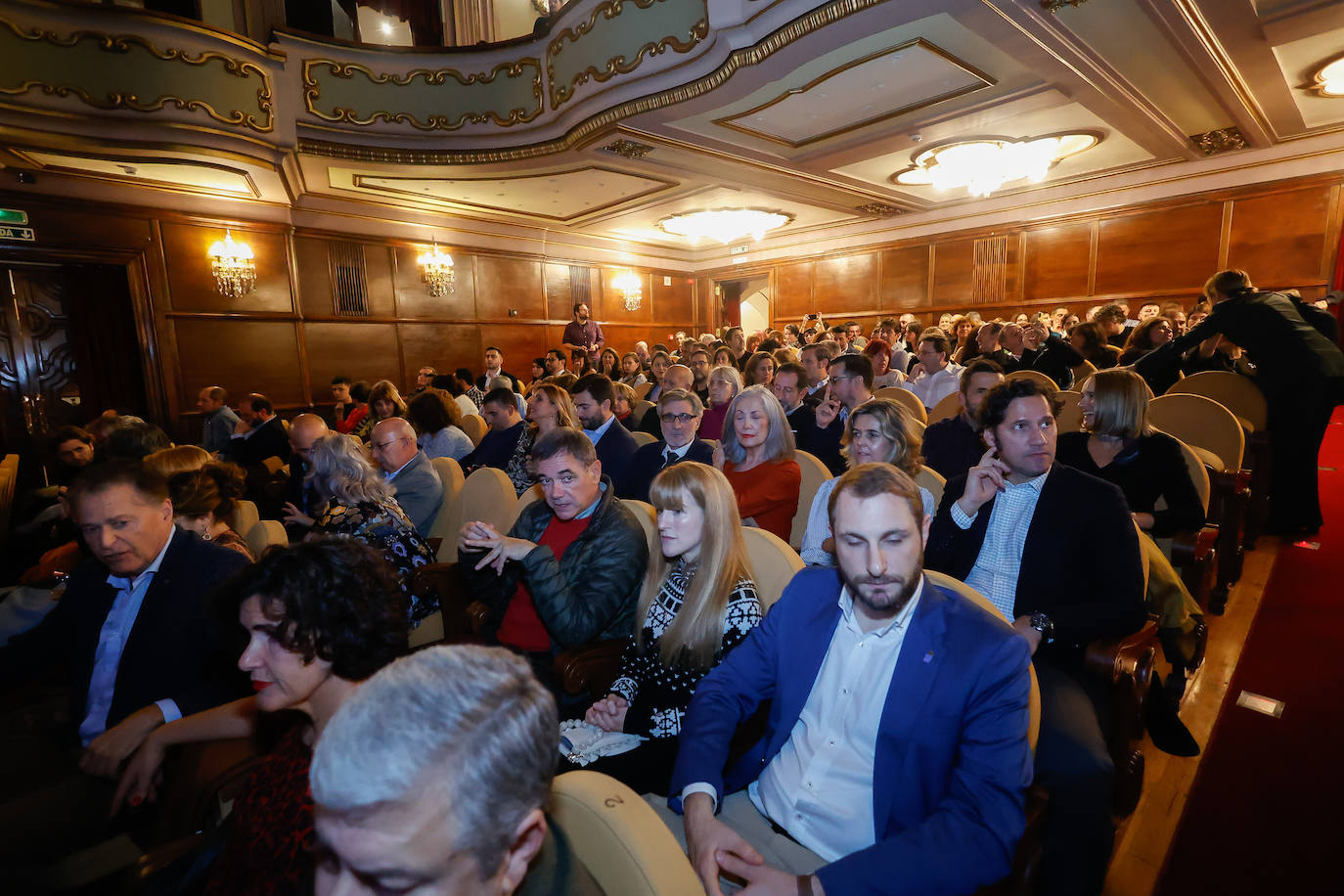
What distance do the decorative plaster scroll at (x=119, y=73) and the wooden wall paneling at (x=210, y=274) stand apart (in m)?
2.49

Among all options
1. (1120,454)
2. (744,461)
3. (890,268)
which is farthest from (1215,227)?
(744,461)

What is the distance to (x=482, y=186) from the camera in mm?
7762

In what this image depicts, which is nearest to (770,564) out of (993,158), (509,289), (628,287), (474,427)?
(474,427)

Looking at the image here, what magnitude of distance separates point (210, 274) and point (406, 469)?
6361 millimetres

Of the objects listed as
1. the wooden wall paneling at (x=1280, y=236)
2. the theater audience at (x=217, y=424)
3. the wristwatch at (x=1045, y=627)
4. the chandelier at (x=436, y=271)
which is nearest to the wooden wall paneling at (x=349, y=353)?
the chandelier at (x=436, y=271)

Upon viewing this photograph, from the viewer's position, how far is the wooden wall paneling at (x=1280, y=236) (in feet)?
22.7

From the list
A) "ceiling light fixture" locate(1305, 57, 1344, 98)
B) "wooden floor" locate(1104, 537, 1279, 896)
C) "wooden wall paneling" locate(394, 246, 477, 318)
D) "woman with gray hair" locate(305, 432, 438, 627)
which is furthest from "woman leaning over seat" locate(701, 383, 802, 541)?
"wooden wall paneling" locate(394, 246, 477, 318)

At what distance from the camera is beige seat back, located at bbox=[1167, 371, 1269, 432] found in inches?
141

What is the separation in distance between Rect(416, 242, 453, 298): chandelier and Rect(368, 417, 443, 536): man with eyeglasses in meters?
6.80

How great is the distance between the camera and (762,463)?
9.21 feet

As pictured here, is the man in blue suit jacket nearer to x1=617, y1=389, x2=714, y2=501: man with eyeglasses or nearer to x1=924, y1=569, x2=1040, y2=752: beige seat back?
x1=924, y1=569, x2=1040, y2=752: beige seat back

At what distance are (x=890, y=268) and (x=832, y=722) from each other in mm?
10364

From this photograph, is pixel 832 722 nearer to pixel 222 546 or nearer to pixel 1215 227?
pixel 222 546

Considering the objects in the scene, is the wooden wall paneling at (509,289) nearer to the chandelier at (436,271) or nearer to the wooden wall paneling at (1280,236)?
the chandelier at (436,271)
